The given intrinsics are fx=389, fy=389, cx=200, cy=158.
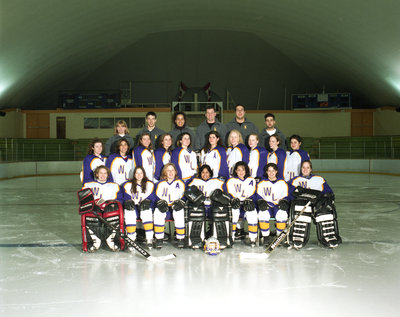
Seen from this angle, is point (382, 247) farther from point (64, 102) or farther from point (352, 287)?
point (64, 102)

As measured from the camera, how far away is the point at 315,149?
18.3m

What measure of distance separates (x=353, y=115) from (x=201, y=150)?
19.9 meters

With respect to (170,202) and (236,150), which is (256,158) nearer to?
(236,150)

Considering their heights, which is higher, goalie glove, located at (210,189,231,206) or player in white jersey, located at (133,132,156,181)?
player in white jersey, located at (133,132,156,181)

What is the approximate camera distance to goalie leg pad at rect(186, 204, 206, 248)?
4.34 m

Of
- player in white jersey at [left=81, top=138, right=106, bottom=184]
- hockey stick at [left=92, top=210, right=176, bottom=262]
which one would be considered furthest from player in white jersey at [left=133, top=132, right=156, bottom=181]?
hockey stick at [left=92, top=210, right=176, bottom=262]

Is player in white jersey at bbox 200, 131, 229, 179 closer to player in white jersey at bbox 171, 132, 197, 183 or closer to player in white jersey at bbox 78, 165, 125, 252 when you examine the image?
player in white jersey at bbox 171, 132, 197, 183

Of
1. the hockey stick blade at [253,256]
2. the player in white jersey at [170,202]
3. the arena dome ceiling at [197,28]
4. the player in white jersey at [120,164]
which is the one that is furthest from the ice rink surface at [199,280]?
the arena dome ceiling at [197,28]

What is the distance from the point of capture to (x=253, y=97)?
24.1 m

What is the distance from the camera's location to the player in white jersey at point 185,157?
483 centimetres

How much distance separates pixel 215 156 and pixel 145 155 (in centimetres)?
88

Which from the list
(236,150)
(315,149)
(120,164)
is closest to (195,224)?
(236,150)

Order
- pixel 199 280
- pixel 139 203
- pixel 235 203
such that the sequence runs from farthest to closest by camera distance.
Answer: pixel 139 203 → pixel 235 203 → pixel 199 280

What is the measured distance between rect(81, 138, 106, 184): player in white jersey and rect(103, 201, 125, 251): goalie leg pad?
58 cm
